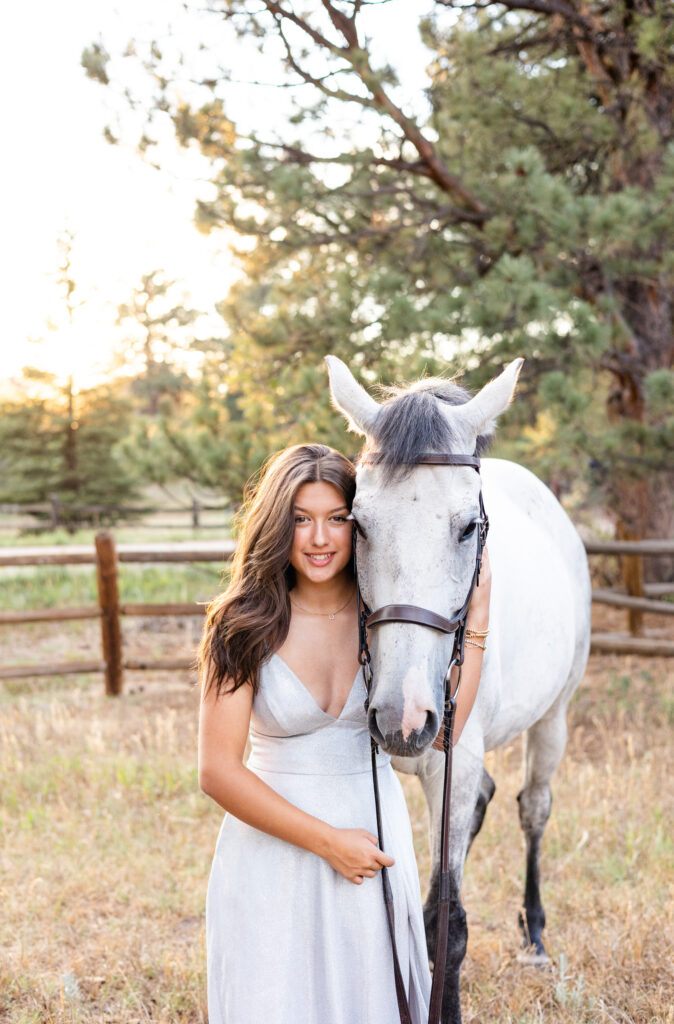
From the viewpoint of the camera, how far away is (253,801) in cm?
166

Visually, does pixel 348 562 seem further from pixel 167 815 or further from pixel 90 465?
pixel 90 465

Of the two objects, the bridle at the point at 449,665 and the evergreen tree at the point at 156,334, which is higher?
the evergreen tree at the point at 156,334

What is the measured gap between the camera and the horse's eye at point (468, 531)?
1.80 metres

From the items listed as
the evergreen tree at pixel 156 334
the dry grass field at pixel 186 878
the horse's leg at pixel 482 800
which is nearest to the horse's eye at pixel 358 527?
the horse's leg at pixel 482 800

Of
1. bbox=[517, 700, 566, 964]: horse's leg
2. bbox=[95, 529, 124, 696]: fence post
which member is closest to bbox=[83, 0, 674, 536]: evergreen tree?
bbox=[95, 529, 124, 696]: fence post

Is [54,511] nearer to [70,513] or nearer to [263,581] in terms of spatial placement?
[70,513]

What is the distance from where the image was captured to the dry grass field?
2.56 metres

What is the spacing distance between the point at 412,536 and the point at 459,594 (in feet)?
0.58

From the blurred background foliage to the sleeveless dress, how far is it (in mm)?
3474

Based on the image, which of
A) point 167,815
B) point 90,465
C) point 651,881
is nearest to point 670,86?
point 651,881

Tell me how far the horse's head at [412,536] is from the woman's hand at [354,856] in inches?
9.2

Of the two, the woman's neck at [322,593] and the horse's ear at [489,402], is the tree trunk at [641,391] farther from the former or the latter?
the woman's neck at [322,593]

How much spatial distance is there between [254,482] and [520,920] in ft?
13.0

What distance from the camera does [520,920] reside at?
302cm
